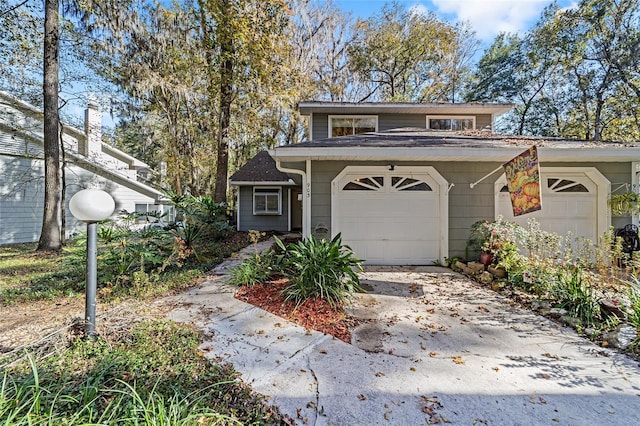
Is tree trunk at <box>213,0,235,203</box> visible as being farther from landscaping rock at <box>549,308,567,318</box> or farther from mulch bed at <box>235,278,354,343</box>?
landscaping rock at <box>549,308,567,318</box>

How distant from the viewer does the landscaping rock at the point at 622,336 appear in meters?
2.92

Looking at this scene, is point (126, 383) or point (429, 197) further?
point (429, 197)

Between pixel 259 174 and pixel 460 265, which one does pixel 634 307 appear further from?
pixel 259 174

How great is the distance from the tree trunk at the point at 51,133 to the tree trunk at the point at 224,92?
4.93 metres

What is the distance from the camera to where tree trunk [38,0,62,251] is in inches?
→ 314

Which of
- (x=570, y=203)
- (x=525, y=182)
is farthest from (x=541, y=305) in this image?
(x=570, y=203)

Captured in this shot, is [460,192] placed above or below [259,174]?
below

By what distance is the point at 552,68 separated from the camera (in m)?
16.0

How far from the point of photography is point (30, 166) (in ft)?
34.4

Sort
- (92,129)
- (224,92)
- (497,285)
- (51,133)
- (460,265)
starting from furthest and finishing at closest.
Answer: (224,92)
(92,129)
(51,133)
(460,265)
(497,285)

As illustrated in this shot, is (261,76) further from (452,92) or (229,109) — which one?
(452,92)

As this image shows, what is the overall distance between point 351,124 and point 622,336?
8395mm

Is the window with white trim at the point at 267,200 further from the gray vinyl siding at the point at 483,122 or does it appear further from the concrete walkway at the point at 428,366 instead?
the concrete walkway at the point at 428,366

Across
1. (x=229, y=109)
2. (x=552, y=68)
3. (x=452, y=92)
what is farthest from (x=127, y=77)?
(x=552, y=68)
